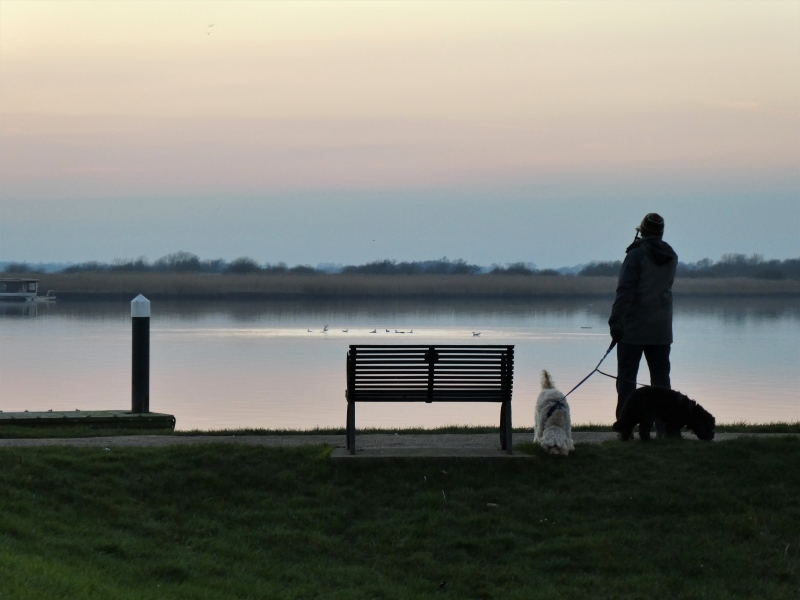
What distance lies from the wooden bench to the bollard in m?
4.73

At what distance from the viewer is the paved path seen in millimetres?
8445

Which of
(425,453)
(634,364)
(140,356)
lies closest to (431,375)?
(425,453)

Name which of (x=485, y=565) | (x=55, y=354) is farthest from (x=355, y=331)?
(x=485, y=565)

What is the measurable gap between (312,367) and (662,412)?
1929cm

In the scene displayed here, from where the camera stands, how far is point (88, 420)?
1065 cm

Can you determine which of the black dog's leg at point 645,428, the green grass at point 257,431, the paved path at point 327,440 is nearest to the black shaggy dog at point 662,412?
the black dog's leg at point 645,428

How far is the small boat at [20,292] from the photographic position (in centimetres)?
7938

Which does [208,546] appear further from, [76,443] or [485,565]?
[76,443]

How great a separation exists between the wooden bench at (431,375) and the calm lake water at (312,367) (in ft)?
25.1

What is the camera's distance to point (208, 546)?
6082mm

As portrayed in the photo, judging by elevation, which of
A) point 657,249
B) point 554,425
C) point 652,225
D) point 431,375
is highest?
point 652,225

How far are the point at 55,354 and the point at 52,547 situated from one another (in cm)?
2646

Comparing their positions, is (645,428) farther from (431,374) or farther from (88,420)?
(88,420)

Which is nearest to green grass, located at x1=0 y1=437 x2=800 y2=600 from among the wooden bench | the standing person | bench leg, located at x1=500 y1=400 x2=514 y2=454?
bench leg, located at x1=500 y1=400 x2=514 y2=454
